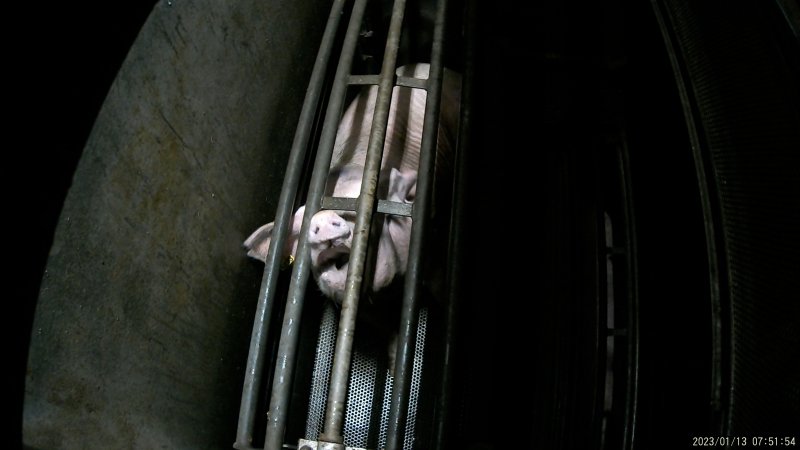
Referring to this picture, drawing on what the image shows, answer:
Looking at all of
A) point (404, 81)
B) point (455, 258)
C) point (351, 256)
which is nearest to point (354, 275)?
point (351, 256)

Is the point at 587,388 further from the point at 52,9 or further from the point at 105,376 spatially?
the point at 52,9

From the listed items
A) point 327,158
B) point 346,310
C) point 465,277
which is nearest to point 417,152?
point 327,158

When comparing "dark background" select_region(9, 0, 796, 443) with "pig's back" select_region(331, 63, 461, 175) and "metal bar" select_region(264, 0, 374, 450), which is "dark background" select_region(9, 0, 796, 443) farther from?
"metal bar" select_region(264, 0, 374, 450)

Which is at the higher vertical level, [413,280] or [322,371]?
[413,280]

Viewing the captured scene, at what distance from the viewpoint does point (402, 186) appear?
1.27 m

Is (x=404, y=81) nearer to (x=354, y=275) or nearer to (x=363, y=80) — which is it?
(x=363, y=80)

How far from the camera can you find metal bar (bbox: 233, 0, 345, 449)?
114 cm

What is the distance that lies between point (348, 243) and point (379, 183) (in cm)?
21

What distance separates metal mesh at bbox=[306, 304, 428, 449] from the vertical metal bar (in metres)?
0.23

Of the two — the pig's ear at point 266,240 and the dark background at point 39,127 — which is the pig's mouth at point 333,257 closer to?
the pig's ear at point 266,240

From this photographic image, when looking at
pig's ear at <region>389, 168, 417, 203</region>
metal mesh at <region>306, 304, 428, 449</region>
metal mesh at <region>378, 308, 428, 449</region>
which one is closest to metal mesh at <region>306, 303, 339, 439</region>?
metal mesh at <region>306, 304, 428, 449</region>

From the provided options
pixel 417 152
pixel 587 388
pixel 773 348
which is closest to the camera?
pixel 773 348

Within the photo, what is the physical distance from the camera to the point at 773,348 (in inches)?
29.8

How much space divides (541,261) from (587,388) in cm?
40
